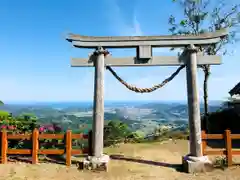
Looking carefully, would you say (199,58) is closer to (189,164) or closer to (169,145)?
(189,164)

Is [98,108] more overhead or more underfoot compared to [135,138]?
more overhead

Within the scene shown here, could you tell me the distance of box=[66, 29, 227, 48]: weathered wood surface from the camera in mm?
8156

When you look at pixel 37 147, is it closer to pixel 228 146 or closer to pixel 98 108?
pixel 98 108

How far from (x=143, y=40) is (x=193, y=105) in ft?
8.66

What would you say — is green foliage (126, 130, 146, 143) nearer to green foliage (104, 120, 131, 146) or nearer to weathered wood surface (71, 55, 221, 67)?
green foliage (104, 120, 131, 146)

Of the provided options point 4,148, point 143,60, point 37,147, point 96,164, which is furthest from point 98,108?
point 4,148

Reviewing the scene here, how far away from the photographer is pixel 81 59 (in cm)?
831

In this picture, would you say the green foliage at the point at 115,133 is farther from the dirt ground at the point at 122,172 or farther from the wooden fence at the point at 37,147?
the wooden fence at the point at 37,147

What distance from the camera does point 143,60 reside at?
8.30 meters

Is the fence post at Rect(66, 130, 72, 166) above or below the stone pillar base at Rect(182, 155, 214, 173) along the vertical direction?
above

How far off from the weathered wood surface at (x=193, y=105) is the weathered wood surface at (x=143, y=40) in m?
0.37

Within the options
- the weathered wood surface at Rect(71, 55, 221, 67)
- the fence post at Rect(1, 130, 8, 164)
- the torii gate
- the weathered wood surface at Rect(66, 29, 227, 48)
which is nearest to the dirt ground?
the fence post at Rect(1, 130, 8, 164)

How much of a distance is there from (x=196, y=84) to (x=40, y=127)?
619cm

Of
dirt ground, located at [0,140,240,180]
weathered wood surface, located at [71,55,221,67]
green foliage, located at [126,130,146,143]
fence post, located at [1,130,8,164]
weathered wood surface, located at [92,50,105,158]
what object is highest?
weathered wood surface, located at [71,55,221,67]
